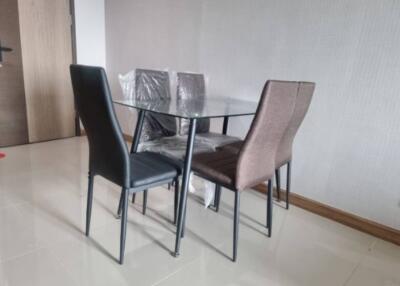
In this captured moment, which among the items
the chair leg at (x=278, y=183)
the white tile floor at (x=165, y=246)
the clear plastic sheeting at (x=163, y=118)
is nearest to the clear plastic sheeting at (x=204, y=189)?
the clear plastic sheeting at (x=163, y=118)

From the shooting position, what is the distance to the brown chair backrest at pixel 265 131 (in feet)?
4.49

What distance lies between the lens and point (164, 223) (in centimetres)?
193

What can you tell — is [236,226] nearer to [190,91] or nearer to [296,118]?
[296,118]

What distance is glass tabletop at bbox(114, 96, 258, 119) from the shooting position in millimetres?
1624

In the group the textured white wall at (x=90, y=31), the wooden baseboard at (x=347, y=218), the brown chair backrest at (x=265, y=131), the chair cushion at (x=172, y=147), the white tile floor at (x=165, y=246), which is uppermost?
the textured white wall at (x=90, y=31)

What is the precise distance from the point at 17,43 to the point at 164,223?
2.58 metres

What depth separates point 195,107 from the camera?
1.92 meters

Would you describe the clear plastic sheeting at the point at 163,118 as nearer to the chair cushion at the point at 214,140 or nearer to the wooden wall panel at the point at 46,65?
the chair cushion at the point at 214,140

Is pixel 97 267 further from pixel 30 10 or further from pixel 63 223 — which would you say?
pixel 30 10

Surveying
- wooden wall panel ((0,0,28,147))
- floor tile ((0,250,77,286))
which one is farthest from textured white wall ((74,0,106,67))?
floor tile ((0,250,77,286))

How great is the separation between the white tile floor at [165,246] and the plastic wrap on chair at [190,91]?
59 centimetres

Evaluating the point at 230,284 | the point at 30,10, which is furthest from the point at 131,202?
the point at 30,10

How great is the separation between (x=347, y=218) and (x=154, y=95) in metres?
1.67

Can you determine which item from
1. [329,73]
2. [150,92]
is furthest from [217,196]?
[329,73]
